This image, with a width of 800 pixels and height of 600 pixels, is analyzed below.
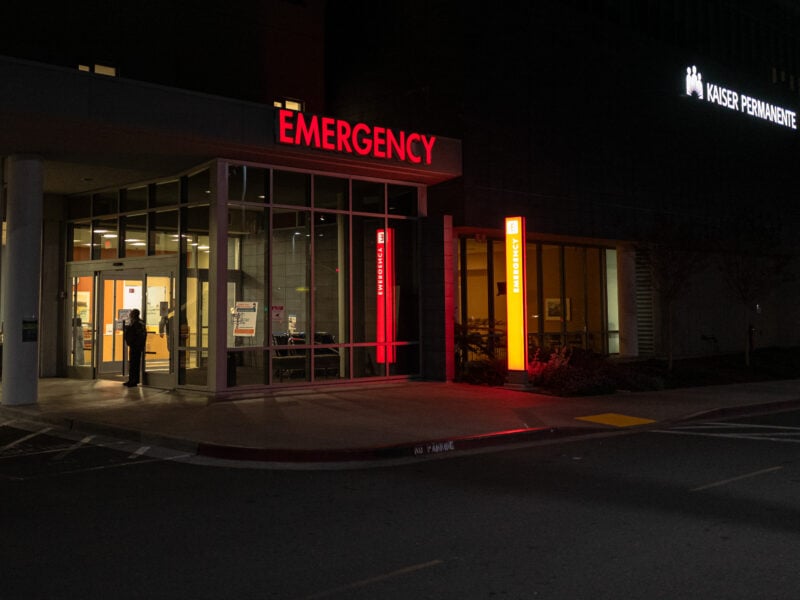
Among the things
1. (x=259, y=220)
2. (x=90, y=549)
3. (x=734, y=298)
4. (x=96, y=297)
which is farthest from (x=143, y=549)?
(x=734, y=298)

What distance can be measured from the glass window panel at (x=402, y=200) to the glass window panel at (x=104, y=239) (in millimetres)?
7102

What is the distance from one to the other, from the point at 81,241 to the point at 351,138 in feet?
27.8

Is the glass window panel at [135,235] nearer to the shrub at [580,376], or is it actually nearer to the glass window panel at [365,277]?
the glass window panel at [365,277]

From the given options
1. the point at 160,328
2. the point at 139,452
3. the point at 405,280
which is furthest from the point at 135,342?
→ the point at 139,452

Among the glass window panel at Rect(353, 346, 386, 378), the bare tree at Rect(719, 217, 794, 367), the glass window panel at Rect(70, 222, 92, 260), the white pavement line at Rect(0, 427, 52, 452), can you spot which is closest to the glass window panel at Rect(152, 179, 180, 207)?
the glass window panel at Rect(70, 222, 92, 260)

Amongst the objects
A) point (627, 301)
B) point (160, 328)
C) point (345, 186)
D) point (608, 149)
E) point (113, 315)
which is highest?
point (608, 149)

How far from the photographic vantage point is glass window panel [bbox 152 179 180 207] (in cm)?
1709

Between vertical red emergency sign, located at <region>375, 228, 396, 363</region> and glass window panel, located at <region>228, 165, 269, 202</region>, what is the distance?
3401 millimetres

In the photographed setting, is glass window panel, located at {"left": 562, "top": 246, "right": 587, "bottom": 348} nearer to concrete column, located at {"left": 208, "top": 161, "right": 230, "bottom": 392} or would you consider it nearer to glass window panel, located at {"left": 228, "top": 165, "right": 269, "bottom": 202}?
glass window panel, located at {"left": 228, "top": 165, "right": 269, "bottom": 202}

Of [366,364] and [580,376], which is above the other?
[366,364]

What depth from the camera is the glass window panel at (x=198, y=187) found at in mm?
15953

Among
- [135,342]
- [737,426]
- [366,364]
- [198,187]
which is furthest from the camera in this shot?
[366,364]

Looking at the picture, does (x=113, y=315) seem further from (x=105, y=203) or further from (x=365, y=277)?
(x=365, y=277)

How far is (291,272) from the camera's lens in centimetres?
1659
